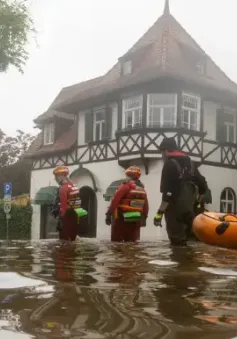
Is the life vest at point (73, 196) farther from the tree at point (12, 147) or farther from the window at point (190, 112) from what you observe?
the tree at point (12, 147)

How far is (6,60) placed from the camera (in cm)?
2241

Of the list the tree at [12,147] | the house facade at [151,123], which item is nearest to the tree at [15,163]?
the tree at [12,147]

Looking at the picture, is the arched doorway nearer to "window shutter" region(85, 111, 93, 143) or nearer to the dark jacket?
"window shutter" region(85, 111, 93, 143)

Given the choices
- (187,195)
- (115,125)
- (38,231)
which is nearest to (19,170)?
(38,231)

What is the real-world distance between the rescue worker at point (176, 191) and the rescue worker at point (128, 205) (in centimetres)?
133

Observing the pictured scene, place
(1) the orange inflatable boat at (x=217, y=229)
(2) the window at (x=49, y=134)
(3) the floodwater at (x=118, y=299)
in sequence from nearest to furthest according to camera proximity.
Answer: (3) the floodwater at (x=118, y=299) → (1) the orange inflatable boat at (x=217, y=229) → (2) the window at (x=49, y=134)

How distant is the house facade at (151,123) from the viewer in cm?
2173

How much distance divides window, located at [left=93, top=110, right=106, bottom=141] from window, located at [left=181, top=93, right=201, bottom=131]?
4.01 m

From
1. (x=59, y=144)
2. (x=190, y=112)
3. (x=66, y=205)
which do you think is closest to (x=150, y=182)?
(x=190, y=112)

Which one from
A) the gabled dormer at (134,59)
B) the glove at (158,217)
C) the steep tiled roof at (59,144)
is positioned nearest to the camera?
the glove at (158,217)

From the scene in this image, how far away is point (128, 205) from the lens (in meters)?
9.49

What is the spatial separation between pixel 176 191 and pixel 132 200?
163 centimetres

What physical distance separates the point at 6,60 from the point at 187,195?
52.2 feet

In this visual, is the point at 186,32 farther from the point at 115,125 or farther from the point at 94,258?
the point at 94,258
